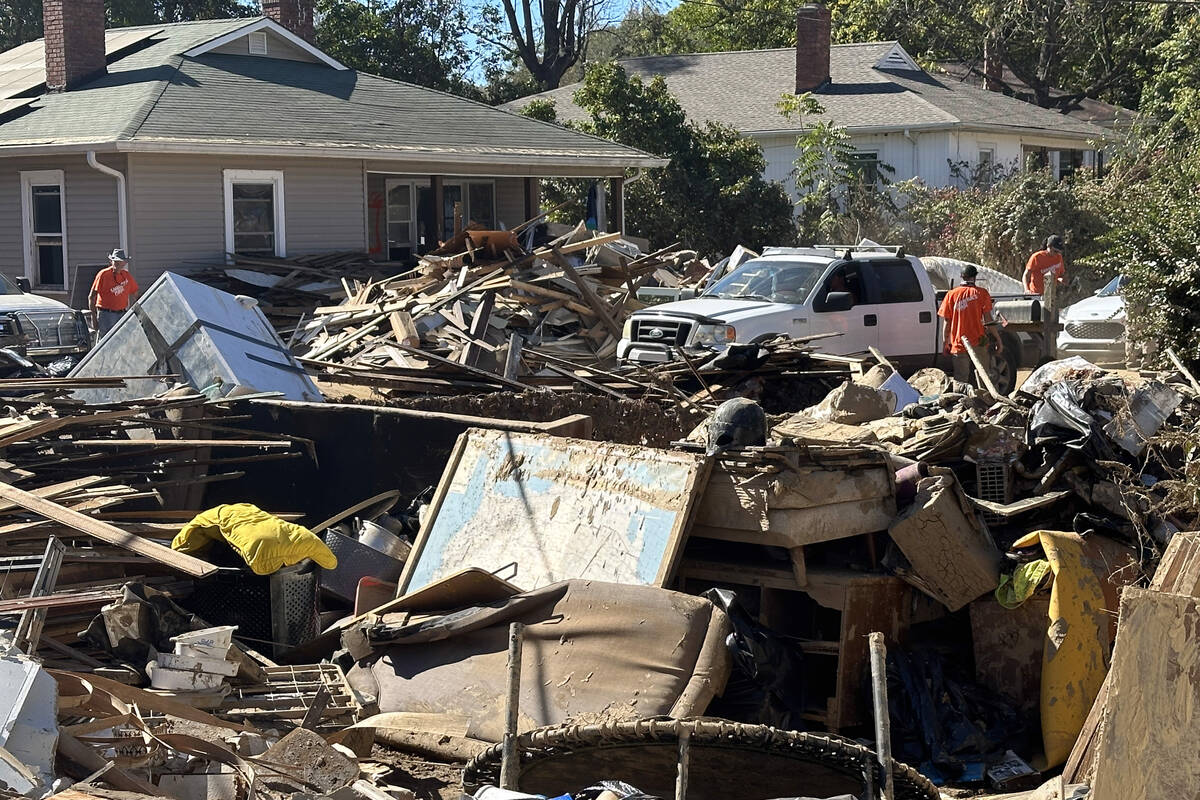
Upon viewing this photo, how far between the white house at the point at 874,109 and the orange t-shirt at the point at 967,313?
60.4 ft

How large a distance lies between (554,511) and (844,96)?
98.2ft

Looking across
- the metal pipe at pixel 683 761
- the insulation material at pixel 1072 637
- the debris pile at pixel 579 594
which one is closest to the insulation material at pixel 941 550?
the debris pile at pixel 579 594

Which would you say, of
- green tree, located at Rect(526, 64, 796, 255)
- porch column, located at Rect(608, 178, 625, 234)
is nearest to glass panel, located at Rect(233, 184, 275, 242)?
porch column, located at Rect(608, 178, 625, 234)

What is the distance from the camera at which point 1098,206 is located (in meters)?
28.0

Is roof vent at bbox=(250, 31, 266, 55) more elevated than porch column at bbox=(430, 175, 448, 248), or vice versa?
roof vent at bbox=(250, 31, 266, 55)

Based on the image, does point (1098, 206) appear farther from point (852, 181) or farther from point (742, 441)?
point (742, 441)

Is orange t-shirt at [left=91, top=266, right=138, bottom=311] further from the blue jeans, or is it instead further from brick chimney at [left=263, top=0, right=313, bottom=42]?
brick chimney at [left=263, top=0, right=313, bottom=42]

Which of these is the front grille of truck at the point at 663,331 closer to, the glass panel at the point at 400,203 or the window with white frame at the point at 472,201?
the glass panel at the point at 400,203

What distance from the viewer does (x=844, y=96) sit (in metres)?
36.1

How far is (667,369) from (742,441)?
575 cm

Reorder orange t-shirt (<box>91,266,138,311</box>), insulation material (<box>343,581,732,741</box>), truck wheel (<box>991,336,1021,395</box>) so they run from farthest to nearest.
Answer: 1. orange t-shirt (<box>91,266,138,311</box>)
2. truck wheel (<box>991,336,1021,395</box>)
3. insulation material (<box>343,581,732,741</box>)

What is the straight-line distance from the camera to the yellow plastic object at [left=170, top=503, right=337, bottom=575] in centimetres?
775

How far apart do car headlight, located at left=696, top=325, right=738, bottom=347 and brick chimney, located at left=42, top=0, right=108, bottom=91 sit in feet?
44.1

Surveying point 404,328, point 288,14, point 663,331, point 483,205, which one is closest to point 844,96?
point 483,205
